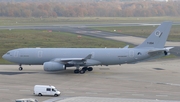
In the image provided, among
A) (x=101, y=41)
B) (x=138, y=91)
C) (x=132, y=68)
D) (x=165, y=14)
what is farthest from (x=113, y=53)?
(x=165, y=14)

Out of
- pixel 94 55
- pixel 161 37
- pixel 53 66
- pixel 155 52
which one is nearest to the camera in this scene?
pixel 53 66

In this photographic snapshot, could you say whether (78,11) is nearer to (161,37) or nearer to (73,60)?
(161,37)

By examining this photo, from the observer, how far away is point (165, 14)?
183125mm

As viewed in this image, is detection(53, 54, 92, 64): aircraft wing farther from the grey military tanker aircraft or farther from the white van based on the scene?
the white van

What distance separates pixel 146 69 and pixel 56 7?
12361cm

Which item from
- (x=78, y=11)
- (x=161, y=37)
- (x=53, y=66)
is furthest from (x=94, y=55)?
(x=78, y=11)

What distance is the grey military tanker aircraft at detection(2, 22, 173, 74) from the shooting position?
55.9 meters

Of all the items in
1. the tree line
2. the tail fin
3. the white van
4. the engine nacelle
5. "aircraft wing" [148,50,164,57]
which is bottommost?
the white van

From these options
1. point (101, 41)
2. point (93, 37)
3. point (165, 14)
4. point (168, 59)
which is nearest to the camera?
point (168, 59)

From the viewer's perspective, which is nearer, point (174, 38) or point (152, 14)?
point (174, 38)

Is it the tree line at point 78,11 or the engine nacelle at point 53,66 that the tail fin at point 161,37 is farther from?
the tree line at point 78,11

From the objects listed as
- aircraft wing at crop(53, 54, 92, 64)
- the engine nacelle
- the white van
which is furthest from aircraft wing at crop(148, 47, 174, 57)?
the white van

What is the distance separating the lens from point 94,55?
57.3 metres

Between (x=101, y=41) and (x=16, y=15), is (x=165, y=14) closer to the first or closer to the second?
(x=16, y=15)
